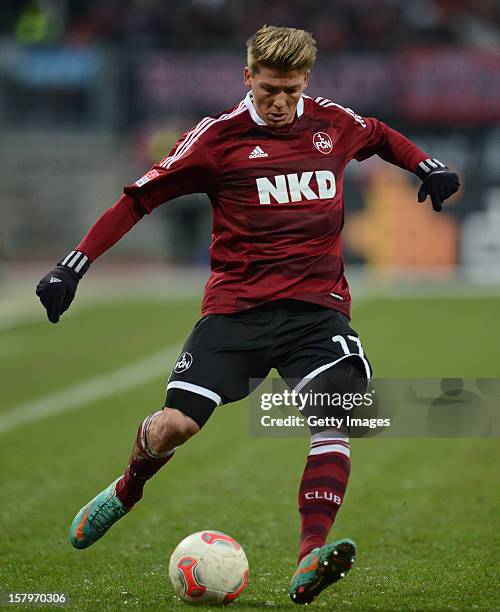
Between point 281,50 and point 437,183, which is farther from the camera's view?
point 437,183

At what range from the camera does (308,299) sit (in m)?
5.12

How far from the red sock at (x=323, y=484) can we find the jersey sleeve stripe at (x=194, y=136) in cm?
127

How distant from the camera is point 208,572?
15.9ft

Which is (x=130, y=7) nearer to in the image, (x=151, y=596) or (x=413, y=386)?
(x=413, y=386)

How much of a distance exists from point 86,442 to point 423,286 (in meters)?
14.4

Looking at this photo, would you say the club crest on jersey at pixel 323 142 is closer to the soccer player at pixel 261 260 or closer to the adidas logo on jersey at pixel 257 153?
the soccer player at pixel 261 260

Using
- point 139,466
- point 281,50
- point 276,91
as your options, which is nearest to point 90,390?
point 139,466

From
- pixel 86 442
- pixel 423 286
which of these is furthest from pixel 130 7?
pixel 86 442

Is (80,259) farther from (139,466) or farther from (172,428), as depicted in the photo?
(139,466)

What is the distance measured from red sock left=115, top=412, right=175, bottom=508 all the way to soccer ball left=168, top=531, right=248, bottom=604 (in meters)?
0.41

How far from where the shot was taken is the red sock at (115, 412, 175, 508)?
5.17 m

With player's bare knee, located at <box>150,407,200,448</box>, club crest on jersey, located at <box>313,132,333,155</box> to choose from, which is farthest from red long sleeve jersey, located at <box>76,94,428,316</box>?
player's bare knee, located at <box>150,407,200,448</box>

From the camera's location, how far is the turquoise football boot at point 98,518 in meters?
5.35

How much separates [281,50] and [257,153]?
457 mm
